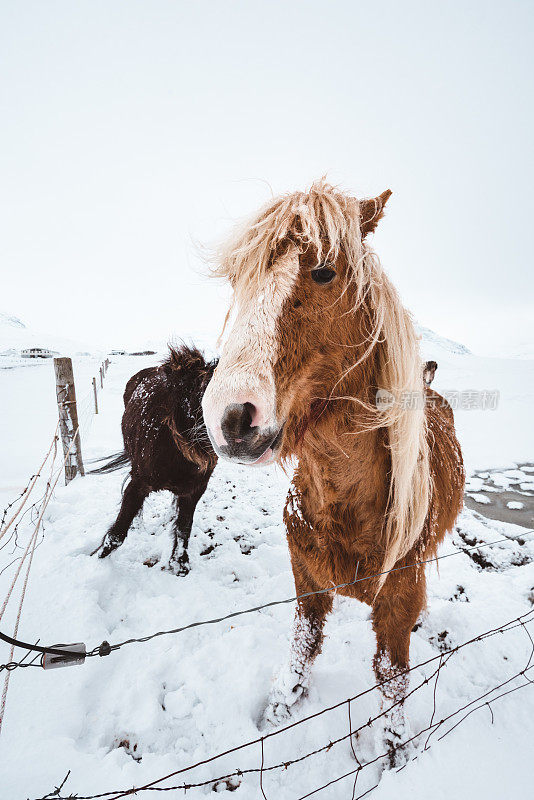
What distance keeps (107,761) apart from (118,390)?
15322 mm

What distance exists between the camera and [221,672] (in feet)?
7.39

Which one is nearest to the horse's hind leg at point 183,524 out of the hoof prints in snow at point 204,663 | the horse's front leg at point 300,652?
the hoof prints in snow at point 204,663

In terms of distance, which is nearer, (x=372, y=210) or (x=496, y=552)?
(x=372, y=210)

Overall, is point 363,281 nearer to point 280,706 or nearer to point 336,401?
point 336,401

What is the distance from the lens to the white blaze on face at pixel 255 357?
954mm

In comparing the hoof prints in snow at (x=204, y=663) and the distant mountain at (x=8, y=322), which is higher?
the distant mountain at (x=8, y=322)

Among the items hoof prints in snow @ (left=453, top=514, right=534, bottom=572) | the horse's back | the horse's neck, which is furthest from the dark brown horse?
hoof prints in snow @ (left=453, top=514, right=534, bottom=572)

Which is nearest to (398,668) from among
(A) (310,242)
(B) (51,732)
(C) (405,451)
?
(C) (405,451)

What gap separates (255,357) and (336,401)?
1.51 ft

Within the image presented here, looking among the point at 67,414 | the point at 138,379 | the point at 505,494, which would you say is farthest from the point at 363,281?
the point at 505,494

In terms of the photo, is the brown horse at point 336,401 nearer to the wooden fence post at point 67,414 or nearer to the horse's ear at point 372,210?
the horse's ear at point 372,210

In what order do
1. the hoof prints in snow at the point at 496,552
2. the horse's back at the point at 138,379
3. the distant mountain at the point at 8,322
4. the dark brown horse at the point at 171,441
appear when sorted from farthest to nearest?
the distant mountain at the point at 8,322, the horse's back at the point at 138,379, the hoof prints in snow at the point at 496,552, the dark brown horse at the point at 171,441

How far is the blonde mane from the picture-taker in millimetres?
1205

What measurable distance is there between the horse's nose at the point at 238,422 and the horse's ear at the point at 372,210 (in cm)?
93
